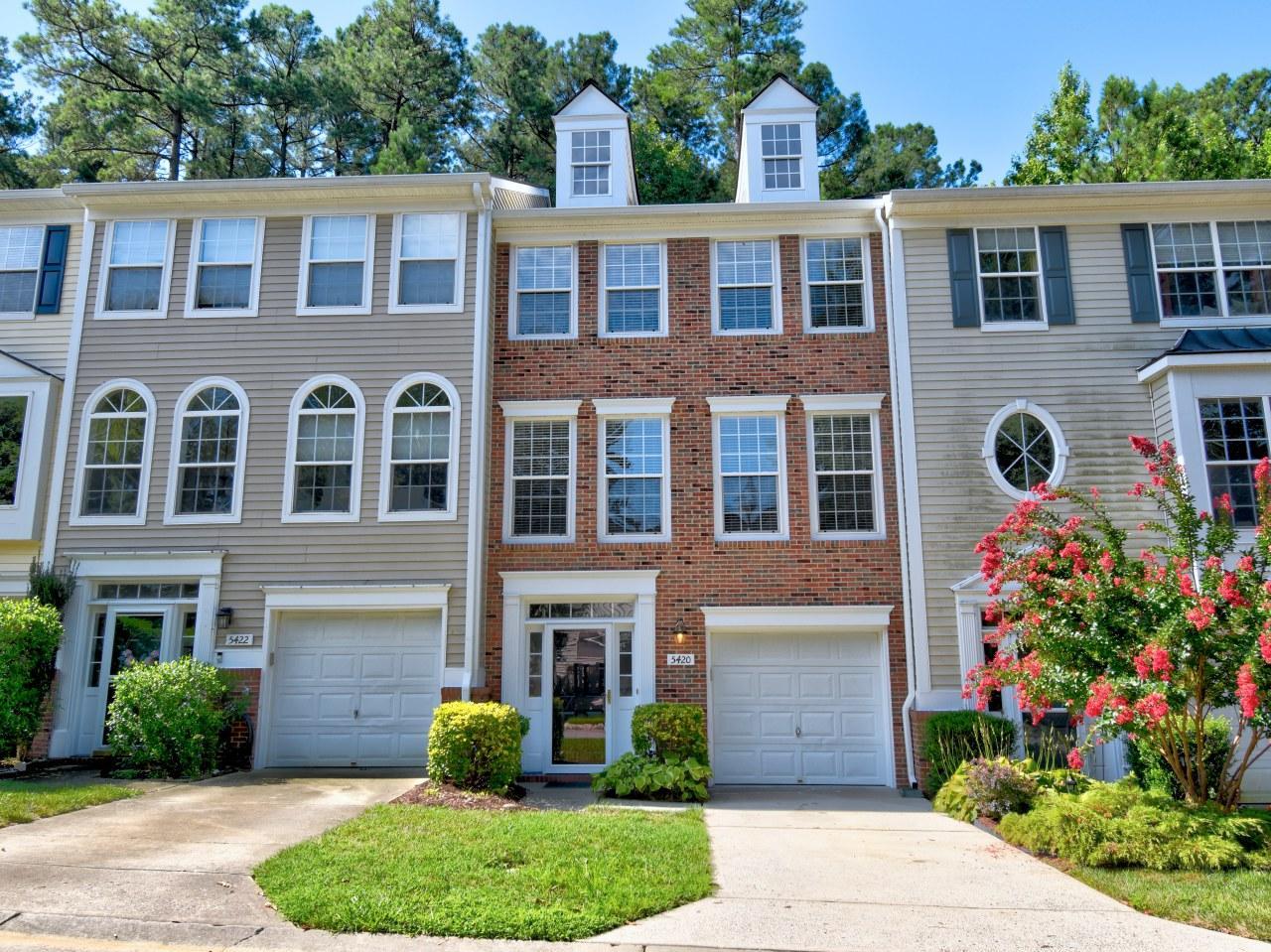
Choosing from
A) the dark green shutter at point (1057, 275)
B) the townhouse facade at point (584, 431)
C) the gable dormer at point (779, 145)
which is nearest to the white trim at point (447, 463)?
the townhouse facade at point (584, 431)

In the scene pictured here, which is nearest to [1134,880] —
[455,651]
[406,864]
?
[406,864]

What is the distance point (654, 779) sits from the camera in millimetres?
10633

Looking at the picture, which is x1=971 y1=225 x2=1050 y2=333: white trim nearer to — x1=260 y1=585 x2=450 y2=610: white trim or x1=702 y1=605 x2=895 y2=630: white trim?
x1=702 y1=605 x2=895 y2=630: white trim

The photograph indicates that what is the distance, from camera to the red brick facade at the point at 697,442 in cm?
1248

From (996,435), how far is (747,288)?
4.15 metres

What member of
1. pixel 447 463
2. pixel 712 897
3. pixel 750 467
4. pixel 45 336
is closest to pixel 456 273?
pixel 447 463

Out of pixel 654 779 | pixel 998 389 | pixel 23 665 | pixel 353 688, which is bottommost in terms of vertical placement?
pixel 654 779

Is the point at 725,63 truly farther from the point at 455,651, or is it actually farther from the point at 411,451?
the point at 455,651

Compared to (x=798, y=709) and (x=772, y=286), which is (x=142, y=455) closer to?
(x=772, y=286)

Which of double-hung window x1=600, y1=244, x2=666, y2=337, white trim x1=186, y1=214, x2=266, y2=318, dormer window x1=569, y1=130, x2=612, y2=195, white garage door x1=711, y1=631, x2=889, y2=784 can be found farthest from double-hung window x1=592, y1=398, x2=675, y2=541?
white trim x1=186, y1=214, x2=266, y2=318

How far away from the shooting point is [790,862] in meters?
7.64

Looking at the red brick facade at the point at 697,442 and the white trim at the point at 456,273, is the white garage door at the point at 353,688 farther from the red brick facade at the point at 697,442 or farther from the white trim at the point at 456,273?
the white trim at the point at 456,273

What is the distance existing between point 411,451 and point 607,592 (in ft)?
11.3

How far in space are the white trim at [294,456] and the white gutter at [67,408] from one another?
10.5 ft
